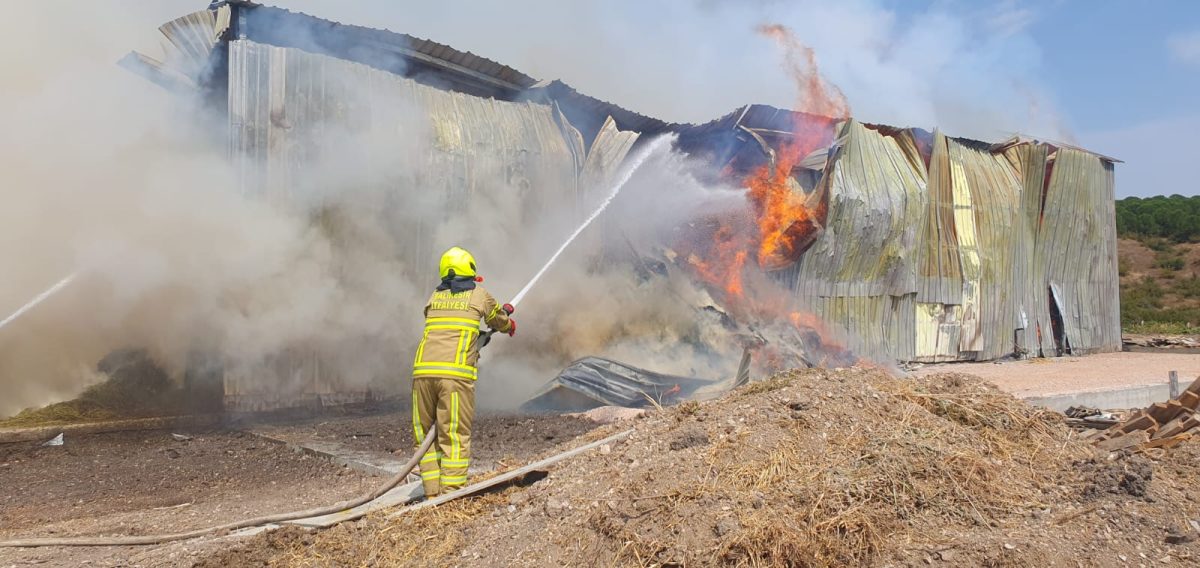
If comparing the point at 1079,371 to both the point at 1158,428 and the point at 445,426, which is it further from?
the point at 445,426

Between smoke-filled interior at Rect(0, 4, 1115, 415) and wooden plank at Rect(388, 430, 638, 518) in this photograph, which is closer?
wooden plank at Rect(388, 430, 638, 518)

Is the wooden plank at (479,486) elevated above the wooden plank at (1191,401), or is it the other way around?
the wooden plank at (1191,401)

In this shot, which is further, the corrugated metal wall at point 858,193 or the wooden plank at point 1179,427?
the corrugated metal wall at point 858,193

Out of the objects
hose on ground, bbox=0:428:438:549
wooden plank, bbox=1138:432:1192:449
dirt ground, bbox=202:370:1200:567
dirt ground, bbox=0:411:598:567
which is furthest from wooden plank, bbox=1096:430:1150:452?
hose on ground, bbox=0:428:438:549

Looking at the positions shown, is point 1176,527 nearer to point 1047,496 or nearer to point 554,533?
point 1047,496

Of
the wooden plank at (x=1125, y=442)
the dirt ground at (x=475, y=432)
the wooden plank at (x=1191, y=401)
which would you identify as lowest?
the dirt ground at (x=475, y=432)

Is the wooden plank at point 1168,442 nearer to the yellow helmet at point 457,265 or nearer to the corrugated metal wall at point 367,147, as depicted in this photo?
the yellow helmet at point 457,265

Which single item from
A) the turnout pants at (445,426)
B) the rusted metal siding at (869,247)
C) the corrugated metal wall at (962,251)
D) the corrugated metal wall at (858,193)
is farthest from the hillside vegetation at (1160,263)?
the turnout pants at (445,426)

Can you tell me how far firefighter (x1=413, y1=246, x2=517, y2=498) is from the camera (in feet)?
16.5

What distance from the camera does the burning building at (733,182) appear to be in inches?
374

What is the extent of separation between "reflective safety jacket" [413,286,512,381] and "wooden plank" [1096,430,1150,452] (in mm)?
4402

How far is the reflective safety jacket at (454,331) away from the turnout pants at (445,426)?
0.07 meters

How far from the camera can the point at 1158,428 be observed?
6.00 metres

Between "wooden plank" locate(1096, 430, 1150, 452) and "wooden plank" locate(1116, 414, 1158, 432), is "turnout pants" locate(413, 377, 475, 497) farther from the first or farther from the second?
"wooden plank" locate(1116, 414, 1158, 432)
